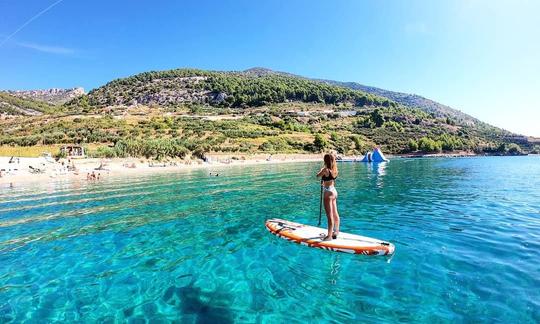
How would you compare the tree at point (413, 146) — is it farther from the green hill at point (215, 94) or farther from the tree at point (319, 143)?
the green hill at point (215, 94)

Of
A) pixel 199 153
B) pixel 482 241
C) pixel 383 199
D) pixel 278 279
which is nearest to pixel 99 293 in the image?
pixel 278 279

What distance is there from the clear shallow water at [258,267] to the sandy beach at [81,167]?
24.8 m

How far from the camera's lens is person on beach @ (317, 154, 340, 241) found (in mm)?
10000

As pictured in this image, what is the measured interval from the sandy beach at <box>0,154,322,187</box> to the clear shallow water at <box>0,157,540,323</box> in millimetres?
24790

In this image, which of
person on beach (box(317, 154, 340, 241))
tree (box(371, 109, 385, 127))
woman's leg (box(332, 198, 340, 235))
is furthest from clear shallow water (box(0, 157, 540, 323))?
tree (box(371, 109, 385, 127))

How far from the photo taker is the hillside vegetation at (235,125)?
7269 cm

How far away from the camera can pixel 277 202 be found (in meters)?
20.1

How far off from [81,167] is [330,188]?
47.7 meters

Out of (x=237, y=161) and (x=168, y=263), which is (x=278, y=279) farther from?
(x=237, y=161)

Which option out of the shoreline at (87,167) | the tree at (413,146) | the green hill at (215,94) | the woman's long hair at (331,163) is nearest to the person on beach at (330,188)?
the woman's long hair at (331,163)

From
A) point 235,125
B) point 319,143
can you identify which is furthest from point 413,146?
point 235,125

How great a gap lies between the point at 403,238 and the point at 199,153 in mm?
57785

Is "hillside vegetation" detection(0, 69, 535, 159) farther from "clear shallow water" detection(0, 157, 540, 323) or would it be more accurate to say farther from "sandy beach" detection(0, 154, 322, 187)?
"clear shallow water" detection(0, 157, 540, 323)

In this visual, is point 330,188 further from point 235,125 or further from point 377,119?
point 377,119
